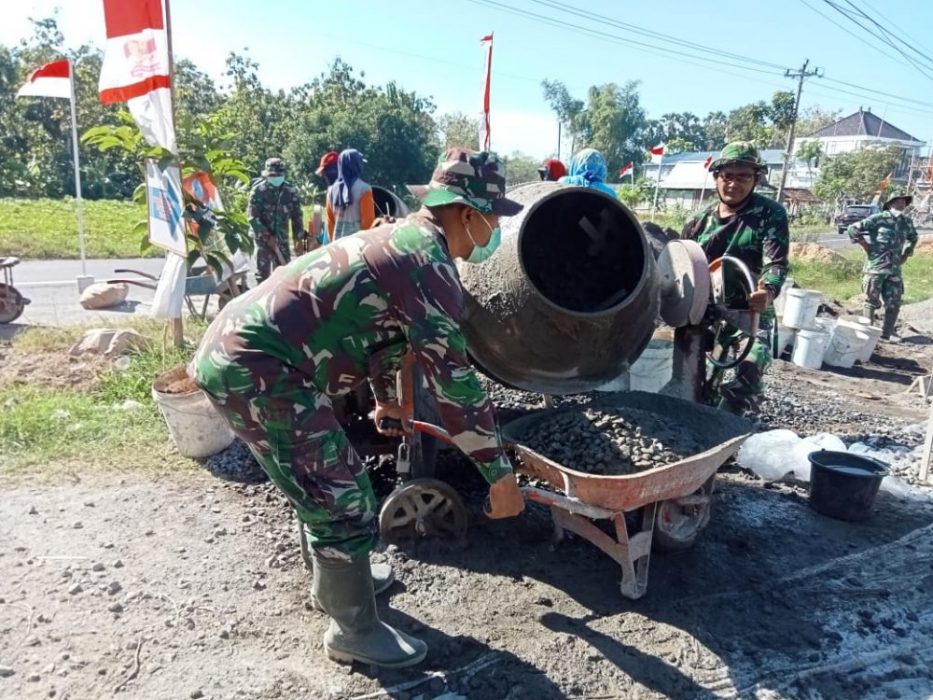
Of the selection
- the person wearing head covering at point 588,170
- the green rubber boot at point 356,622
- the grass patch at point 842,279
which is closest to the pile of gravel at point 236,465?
the green rubber boot at point 356,622

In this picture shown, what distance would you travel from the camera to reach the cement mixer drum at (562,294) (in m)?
3.01

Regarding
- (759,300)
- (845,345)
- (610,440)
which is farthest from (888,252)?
(610,440)

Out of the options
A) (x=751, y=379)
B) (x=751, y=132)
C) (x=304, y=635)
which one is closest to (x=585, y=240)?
(x=751, y=379)

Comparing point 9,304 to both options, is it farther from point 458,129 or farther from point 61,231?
point 458,129

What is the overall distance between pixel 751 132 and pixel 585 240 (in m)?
41.8

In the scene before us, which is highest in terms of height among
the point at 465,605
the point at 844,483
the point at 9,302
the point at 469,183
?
the point at 469,183

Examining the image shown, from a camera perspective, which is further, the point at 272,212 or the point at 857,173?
the point at 857,173

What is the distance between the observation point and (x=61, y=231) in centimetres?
1364

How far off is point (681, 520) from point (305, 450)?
1736mm

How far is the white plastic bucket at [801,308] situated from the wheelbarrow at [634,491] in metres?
4.23

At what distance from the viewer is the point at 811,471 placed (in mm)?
3684

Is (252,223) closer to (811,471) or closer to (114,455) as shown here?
(114,455)

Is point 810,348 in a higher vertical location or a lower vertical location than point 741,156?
lower

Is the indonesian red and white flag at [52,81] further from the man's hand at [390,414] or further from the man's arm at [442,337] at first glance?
the man's arm at [442,337]
